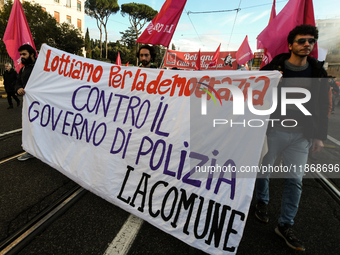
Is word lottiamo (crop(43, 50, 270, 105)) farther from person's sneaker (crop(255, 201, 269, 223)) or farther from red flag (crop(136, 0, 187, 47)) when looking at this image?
red flag (crop(136, 0, 187, 47))

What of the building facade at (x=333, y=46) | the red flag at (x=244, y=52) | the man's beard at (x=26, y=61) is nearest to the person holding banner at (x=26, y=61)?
the man's beard at (x=26, y=61)

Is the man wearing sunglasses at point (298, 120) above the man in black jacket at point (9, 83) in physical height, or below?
above

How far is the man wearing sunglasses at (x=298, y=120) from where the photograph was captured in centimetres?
196

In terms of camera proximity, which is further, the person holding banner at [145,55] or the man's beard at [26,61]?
the person holding banner at [145,55]

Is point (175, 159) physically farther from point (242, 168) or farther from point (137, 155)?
point (242, 168)

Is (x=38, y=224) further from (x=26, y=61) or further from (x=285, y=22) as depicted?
(x=285, y=22)

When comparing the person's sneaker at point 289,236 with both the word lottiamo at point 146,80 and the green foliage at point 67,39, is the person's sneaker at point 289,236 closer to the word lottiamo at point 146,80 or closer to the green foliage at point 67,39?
the word lottiamo at point 146,80

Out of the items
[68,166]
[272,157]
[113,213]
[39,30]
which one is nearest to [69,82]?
[68,166]

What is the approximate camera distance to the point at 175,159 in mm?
1994

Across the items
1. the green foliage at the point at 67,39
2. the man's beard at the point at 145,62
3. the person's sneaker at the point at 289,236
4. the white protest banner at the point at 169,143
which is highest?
the green foliage at the point at 67,39

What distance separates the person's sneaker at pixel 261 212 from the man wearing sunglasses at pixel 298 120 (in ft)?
0.64

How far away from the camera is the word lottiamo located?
1.96 m

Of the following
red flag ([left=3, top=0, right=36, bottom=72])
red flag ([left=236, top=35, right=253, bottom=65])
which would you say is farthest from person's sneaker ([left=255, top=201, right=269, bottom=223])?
red flag ([left=236, top=35, right=253, bottom=65])

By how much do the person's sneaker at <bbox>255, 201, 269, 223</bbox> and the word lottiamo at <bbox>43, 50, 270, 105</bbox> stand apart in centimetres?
117
